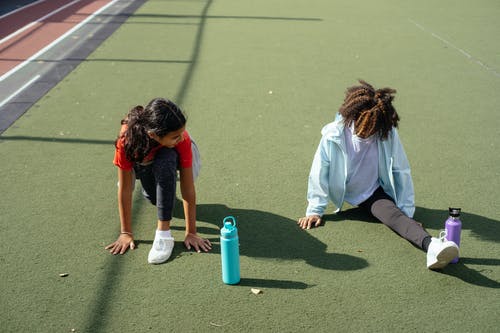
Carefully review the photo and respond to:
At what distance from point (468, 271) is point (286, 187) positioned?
62.8 inches

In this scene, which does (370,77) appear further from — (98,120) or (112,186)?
(112,186)

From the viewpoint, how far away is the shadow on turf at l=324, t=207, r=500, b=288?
3.71 m

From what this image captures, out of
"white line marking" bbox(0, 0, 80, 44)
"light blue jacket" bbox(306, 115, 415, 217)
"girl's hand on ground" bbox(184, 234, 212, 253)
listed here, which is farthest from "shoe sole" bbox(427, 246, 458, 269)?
"white line marking" bbox(0, 0, 80, 44)

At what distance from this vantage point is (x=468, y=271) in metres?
3.74

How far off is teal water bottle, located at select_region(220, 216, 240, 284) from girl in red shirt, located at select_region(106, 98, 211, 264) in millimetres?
453

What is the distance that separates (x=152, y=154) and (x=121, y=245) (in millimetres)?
616

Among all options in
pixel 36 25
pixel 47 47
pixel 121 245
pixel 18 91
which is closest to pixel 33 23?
pixel 36 25

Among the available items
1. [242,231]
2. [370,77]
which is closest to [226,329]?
[242,231]

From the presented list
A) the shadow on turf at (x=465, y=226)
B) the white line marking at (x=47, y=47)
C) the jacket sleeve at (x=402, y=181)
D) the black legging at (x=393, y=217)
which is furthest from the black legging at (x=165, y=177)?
the white line marking at (x=47, y=47)

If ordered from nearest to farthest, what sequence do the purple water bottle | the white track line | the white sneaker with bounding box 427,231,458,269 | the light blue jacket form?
the white sneaker with bounding box 427,231,458,269 < the purple water bottle < the light blue jacket < the white track line

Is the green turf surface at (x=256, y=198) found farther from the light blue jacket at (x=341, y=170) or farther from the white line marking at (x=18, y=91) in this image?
the white line marking at (x=18, y=91)

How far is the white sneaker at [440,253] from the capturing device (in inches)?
139

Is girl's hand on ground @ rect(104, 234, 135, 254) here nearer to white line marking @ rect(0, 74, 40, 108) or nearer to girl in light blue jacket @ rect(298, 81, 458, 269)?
girl in light blue jacket @ rect(298, 81, 458, 269)

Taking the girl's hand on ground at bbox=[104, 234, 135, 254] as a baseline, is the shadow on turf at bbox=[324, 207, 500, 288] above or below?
above
